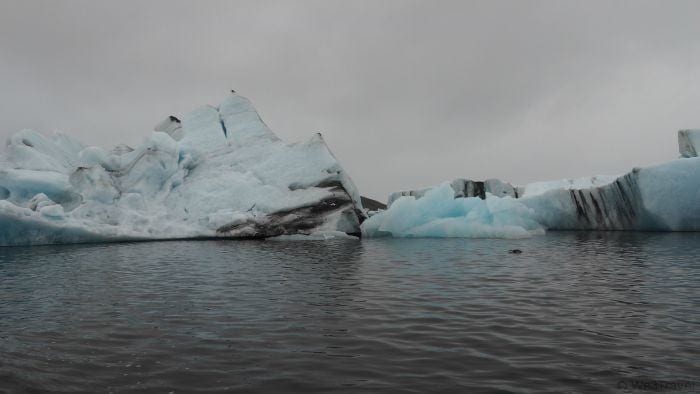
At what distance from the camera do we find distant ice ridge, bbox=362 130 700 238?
88.9 feet

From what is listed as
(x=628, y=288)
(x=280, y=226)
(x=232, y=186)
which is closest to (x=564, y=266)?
(x=628, y=288)

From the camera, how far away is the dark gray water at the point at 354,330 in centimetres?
491

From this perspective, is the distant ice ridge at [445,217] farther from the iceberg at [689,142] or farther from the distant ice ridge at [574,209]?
the iceberg at [689,142]

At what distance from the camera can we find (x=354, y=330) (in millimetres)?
6965

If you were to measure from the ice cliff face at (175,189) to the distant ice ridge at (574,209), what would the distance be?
13.7ft

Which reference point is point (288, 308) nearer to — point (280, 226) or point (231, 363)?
point (231, 363)

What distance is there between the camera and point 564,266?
46.2 feet

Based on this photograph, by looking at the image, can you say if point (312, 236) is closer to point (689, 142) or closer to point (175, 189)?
point (175, 189)

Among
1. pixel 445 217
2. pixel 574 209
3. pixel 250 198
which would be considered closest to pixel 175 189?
pixel 250 198

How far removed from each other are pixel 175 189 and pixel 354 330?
27.8 metres

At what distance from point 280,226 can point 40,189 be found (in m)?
14.2

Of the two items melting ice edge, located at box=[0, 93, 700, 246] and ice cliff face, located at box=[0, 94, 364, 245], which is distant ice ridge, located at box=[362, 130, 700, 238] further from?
ice cliff face, located at box=[0, 94, 364, 245]

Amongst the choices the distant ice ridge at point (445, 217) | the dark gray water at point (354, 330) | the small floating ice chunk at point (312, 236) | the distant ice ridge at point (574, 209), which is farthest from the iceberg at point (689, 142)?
the small floating ice chunk at point (312, 236)

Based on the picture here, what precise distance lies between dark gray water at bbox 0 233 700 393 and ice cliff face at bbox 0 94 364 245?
14.1 m
